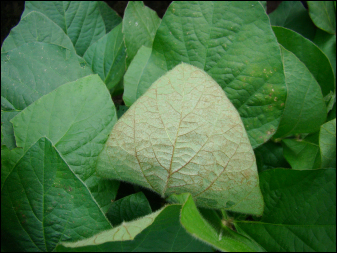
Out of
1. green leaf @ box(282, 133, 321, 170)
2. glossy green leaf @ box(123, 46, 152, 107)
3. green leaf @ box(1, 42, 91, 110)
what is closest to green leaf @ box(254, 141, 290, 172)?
green leaf @ box(282, 133, 321, 170)

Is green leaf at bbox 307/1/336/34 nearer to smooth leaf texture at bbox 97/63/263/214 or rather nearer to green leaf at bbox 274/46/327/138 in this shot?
green leaf at bbox 274/46/327/138

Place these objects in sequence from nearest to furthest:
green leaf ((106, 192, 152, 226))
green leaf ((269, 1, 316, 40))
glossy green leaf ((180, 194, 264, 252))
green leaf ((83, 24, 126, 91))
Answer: glossy green leaf ((180, 194, 264, 252)), green leaf ((106, 192, 152, 226)), green leaf ((83, 24, 126, 91)), green leaf ((269, 1, 316, 40))

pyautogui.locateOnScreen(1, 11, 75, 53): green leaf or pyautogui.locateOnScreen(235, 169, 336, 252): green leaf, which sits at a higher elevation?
pyautogui.locateOnScreen(1, 11, 75, 53): green leaf

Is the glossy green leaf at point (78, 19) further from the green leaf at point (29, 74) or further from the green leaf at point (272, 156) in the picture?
the green leaf at point (272, 156)

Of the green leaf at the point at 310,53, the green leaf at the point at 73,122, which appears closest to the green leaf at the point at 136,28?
the green leaf at the point at 73,122

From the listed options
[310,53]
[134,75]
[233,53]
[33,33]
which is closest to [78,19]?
[33,33]

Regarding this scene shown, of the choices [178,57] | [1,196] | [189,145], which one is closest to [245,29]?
[178,57]

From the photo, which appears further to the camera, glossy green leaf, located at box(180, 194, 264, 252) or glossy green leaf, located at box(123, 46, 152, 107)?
glossy green leaf, located at box(123, 46, 152, 107)

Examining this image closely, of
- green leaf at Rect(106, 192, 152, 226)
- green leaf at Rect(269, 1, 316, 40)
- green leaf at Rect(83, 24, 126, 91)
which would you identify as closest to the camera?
green leaf at Rect(106, 192, 152, 226)

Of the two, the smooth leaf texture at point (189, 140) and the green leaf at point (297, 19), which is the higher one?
the green leaf at point (297, 19)
